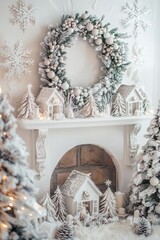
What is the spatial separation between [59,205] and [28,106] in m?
0.90

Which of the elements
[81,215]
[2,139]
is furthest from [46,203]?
[2,139]

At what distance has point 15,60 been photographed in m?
2.99

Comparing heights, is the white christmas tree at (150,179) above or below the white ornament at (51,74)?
below

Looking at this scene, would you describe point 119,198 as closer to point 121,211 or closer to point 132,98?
point 121,211

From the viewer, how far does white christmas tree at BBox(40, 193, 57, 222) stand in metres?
3.06

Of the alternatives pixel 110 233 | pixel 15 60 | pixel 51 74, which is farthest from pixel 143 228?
pixel 15 60

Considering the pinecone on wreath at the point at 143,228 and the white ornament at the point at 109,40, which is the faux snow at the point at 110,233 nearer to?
the pinecone on wreath at the point at 143,228

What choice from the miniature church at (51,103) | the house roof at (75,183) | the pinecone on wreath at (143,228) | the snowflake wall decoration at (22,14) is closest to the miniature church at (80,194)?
the house roof at (75,183)

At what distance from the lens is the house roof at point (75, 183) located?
125 inches

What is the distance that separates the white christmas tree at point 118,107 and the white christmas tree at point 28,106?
2.46 feet

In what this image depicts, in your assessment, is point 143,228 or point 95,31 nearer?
point 143,228

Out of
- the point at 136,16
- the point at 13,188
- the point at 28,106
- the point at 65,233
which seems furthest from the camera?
the point at 136,16

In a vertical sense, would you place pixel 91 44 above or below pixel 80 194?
above

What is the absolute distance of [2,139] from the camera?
2174 mm
